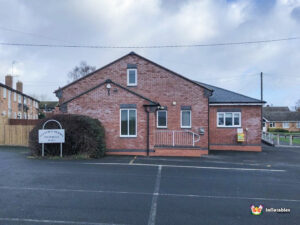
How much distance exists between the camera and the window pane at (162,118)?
1579 cm

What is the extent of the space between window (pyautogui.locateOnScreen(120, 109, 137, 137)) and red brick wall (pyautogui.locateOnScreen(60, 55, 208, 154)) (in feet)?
0.87

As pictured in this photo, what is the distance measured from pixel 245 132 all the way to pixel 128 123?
9.69 m

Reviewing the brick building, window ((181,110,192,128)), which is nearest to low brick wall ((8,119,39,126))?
the brick building

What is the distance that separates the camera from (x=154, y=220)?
439 centimetres

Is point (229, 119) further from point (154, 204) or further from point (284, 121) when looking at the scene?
point (284, 121)

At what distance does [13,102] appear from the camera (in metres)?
33.1

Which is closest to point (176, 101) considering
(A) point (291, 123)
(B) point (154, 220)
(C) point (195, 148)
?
(C) point (195, 148)

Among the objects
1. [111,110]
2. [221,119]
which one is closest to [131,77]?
[111,110]

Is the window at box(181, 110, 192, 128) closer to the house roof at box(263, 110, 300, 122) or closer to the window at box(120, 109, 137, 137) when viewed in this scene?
the window at box(120, 109, 137, 137)

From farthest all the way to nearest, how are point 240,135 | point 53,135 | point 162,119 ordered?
point 240,135
point 162,119
point 53,135

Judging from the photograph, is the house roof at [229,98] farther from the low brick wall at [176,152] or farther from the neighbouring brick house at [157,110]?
the low brick wall at [176,152]

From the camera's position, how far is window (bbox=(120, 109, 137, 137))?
13.5 m

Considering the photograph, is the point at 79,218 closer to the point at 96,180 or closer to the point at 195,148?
the point at 96,180

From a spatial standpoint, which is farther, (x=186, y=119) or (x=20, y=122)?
(x=20, y=122)
